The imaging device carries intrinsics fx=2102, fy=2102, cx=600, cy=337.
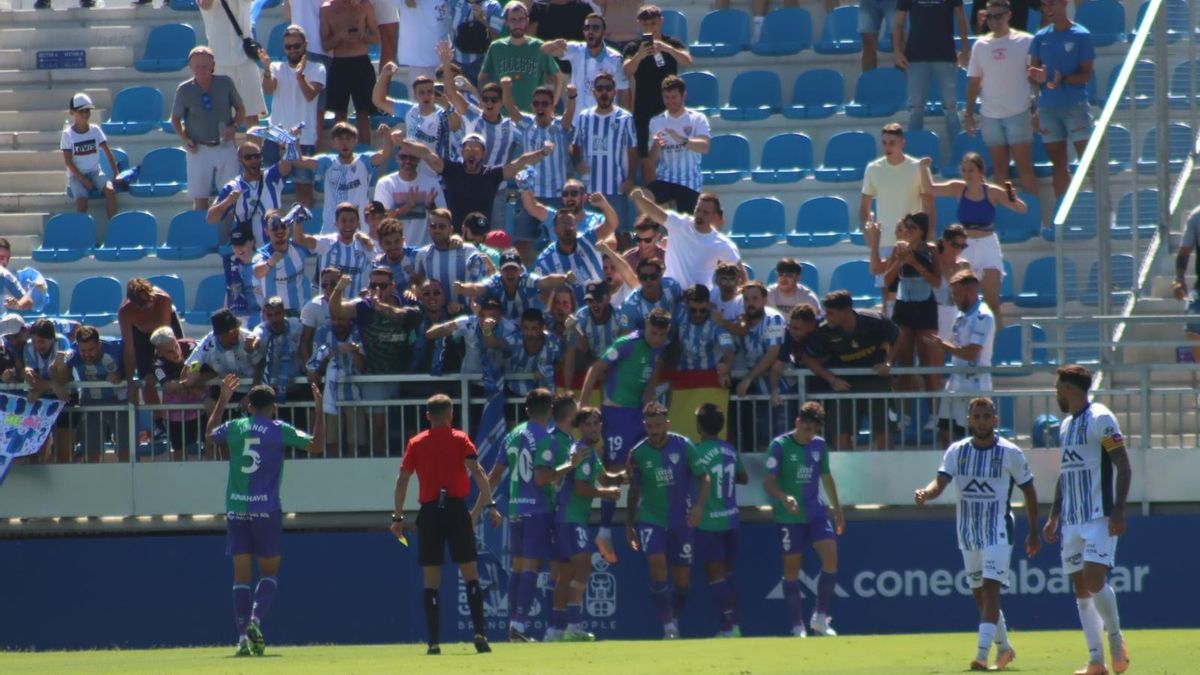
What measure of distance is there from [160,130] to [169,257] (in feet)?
7.41

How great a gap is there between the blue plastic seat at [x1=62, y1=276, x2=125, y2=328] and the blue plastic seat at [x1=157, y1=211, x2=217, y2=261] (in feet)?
1.99

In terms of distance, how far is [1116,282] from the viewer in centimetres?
1694

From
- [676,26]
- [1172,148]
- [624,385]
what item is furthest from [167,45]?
[1172,148]

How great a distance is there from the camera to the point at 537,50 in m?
19.7

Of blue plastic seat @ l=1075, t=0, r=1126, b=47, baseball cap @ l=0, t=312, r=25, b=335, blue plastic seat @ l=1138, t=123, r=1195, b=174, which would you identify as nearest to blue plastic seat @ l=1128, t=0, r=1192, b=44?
blue plastic seat @ l=1138, t=123, r=1195, b=174

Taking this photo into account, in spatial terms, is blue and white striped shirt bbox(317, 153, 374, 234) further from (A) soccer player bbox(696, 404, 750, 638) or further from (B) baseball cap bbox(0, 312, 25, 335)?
(A) soccer player bbox(696, 404, 750, 638)

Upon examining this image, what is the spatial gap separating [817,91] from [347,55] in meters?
4.74

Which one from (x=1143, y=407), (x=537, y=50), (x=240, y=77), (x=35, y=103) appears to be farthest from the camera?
(x=35, y=103)

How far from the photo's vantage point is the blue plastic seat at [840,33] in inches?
849

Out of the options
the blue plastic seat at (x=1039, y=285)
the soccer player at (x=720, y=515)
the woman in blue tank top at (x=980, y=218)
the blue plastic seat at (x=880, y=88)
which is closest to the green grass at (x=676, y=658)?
the soccer player at (x=720, y=515)

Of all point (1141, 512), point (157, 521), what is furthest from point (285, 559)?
point (1141, 512)

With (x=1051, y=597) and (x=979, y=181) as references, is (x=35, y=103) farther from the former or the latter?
(x=1051, y=597)

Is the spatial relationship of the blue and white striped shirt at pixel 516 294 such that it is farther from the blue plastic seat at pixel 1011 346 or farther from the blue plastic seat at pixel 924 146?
the blue plastic seat at pixel 924 146

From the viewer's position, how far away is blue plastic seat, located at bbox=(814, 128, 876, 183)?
792 inches
